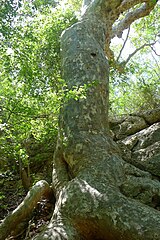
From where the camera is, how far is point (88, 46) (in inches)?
187

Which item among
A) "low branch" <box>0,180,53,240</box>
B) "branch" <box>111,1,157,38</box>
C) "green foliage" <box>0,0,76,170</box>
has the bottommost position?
"low branch" <box>0,180,53,240</box>

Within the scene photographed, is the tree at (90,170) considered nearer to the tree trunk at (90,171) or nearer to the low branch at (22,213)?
the tree trunk at (90,171)

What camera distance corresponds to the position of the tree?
8.29 ft

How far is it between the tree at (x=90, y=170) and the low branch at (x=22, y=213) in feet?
0.85

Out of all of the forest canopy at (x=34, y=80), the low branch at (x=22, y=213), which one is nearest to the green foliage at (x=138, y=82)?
the forest canopy at (x=34, y=80)

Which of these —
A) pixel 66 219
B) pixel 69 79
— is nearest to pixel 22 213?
pixel 66 219

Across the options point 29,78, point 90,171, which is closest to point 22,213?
point 90,171

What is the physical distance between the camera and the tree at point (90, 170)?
253cm

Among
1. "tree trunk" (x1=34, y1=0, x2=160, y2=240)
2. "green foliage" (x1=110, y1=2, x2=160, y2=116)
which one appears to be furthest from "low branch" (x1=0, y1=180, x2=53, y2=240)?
"green foliage" (x1=110, y1=2, x2=160, y2=116)

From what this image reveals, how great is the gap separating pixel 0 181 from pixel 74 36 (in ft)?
12.5

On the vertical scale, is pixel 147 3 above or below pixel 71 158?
above

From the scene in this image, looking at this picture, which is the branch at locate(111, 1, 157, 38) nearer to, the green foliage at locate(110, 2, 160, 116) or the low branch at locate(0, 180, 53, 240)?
the green foliage at locate(110, 2, 160, 116)

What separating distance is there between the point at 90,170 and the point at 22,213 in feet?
3.61

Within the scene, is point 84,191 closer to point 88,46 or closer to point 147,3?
point 88,46
